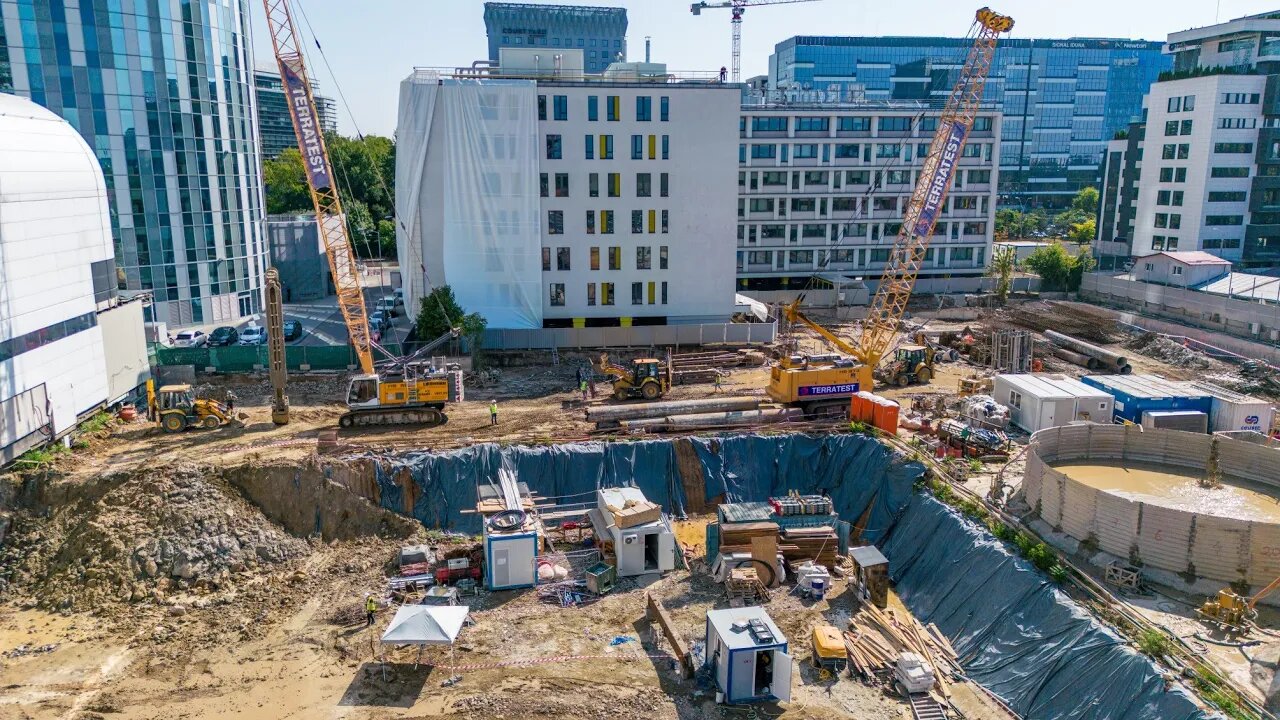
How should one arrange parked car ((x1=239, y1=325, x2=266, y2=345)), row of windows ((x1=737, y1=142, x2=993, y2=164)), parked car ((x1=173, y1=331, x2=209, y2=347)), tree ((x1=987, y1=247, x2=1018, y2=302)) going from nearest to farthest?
parked car ((x1=173, y1=331, x2=209, y2=347)) < parked car ((x1=239, y1=325, x2=266, y2=345)) < tree ((x1=987, y1=247, x2=1018, y2=302)) < row of windows ((x1=737, y1=142, x2=993, y2=164))

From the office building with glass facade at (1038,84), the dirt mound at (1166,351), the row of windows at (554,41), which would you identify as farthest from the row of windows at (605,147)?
the row of windows at (554,41)

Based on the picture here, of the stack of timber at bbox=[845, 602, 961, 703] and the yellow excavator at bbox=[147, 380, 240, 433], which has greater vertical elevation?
the yellow excavator at bbox=[147, 380, 240, 433]

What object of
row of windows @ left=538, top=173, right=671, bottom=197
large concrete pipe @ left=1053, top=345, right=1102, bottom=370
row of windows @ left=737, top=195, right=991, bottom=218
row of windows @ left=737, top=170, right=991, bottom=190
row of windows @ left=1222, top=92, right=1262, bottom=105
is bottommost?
large concrete pipe @ left=1053, top=345, right=1102, bottom=370

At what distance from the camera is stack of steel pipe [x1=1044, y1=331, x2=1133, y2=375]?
151 feet

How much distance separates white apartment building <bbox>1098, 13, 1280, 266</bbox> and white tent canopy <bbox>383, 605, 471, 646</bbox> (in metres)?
63.9

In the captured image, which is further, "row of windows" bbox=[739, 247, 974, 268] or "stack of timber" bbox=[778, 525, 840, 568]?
"row of windows" bbox=[739, 247, 974, 268]

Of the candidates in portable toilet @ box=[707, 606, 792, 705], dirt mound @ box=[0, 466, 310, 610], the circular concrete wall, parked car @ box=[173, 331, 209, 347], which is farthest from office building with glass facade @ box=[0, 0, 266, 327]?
the circular concrete wall

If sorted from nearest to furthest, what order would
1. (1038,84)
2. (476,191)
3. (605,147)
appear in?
(605,147) < (476,191) < (1038,84)

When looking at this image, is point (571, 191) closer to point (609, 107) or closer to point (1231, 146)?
point (609, 107)

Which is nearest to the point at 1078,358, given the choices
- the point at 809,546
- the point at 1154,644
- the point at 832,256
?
the point at 832,256

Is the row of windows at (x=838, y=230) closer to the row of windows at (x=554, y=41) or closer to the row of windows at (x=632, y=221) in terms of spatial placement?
the row of windows at (x=632, y=221)

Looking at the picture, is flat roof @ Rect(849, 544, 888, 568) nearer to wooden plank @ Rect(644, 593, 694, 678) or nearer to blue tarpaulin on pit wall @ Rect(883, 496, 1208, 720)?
blue tarpaulin on pit wall @ Rect(883, 496, 1208, 720)

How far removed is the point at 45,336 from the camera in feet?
107

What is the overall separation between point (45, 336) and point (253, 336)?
19557mm
